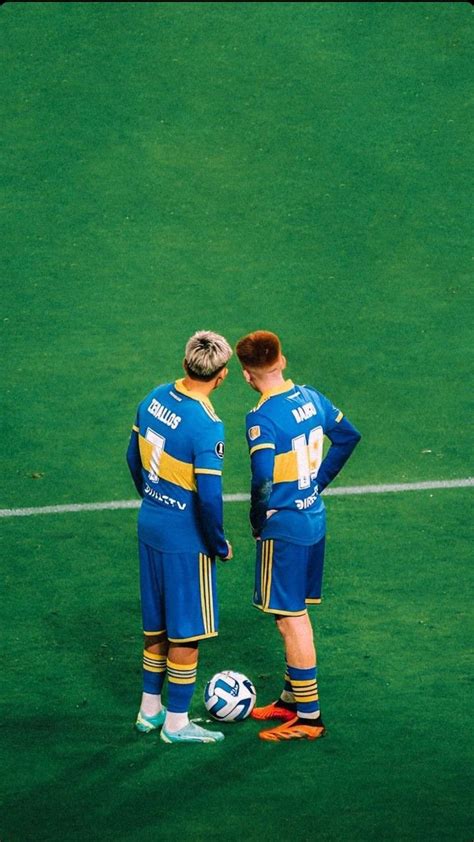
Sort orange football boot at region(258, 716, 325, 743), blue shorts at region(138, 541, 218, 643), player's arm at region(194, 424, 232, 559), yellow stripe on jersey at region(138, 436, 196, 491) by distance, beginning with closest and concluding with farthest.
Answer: player's arm at region(194, 424, 232, 559), yellow stripe on jersey at region(138, 436, 196, 491), blue shorts at region(138, 541, 218, 643), orange football boot at region(258, 716, 325, 743)

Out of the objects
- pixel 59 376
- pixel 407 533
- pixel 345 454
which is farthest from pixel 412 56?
pixel 345 454

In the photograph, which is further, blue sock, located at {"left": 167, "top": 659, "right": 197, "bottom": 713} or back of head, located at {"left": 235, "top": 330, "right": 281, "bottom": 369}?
blue sock, located at {"left": 167, "top": 659, "right": 197, "bottom": 713}

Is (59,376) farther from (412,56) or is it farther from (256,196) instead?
(412,56)

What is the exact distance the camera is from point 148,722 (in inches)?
351

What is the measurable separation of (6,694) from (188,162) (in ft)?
25.8

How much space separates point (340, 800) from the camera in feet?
26.8

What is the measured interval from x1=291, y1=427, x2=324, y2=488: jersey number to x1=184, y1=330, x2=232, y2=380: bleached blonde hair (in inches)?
24.5

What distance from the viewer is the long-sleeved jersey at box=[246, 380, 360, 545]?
27.8 feet

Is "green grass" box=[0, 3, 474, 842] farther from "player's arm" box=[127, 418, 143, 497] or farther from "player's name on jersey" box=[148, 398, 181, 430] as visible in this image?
"player's name on jersey" box=[148, 398, 181, 430]

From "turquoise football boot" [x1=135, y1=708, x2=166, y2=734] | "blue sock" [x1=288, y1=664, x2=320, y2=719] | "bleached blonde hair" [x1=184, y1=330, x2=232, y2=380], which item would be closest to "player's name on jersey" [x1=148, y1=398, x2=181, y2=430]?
"bleached blonde hair" [x1=184, y1=330, x2=232, y2=380]

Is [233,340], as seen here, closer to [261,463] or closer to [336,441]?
[336,441]

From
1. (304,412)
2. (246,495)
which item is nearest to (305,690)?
(304,412)

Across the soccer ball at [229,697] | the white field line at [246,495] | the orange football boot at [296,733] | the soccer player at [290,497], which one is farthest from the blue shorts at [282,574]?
the white field line at [246,495]

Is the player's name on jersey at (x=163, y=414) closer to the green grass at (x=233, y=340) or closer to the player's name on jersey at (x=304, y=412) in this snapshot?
the player's name on jersey at (x=304, y=412)
